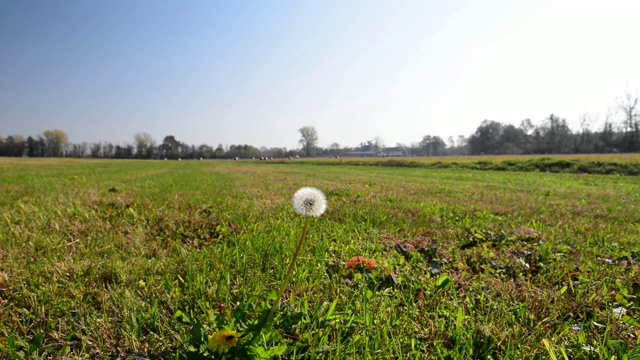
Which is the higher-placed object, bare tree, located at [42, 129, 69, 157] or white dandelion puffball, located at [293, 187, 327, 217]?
bare tree, located at [42, 129, 69, 157]

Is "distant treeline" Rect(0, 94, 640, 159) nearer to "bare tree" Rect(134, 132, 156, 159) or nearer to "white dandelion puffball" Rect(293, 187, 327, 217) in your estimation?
"bare tree" Rect(134, 132, 156, 159)

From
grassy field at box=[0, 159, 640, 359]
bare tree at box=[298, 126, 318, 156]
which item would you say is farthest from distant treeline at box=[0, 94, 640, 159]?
grassy field at box=[0, 159, 640, 359]

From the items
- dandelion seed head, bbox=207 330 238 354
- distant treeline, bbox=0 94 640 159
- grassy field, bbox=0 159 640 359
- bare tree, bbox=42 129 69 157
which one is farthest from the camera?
bare tree, bbox=42 129 69 157

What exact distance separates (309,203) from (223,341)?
0.78 meters

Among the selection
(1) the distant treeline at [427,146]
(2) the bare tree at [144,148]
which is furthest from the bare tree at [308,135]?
(2) the bare tree at [144,148]

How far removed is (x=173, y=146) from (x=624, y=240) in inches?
5898

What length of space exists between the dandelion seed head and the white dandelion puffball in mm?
638

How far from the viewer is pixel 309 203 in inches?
65.4

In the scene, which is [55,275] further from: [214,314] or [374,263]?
[374,263]

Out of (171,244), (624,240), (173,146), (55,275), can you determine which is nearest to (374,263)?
(171,244)

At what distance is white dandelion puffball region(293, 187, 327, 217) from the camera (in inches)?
62.2

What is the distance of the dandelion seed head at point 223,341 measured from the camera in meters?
1.12

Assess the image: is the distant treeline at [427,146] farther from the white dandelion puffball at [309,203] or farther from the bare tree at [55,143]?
the white dandelion puffball at [309,203]

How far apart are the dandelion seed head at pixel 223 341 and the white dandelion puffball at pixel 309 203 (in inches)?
25.1
